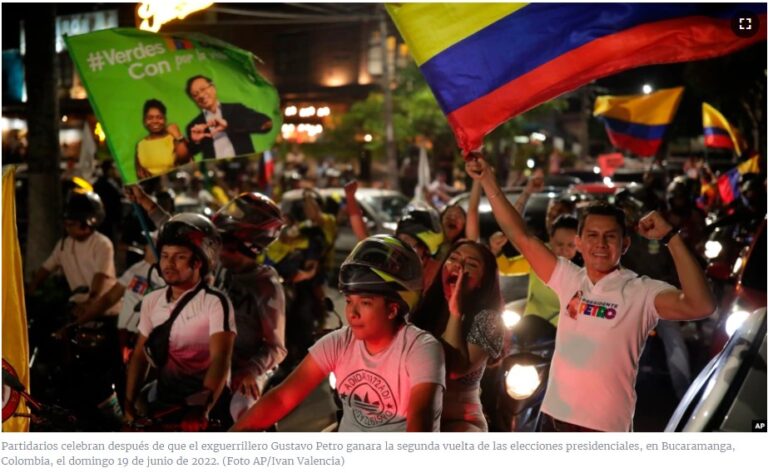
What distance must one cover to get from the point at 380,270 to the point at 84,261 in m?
3.88

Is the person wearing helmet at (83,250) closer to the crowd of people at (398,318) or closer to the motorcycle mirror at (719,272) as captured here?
the crowd of people at (398,318)

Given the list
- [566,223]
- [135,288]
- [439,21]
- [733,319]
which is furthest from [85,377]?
[733,319]

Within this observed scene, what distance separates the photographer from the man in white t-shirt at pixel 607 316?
3.83m

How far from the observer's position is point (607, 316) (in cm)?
394

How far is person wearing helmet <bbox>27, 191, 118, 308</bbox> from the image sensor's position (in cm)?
664

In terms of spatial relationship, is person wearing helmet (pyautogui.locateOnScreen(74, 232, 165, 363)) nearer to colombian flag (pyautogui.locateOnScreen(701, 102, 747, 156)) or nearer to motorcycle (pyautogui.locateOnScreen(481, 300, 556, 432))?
motorcycle (pyautogui.locateOnScreen(481, 300, 556, 432))

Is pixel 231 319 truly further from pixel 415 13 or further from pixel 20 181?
pixel 20 181

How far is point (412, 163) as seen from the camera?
29219 mm

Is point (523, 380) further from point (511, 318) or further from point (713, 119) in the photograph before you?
point (713, 119)

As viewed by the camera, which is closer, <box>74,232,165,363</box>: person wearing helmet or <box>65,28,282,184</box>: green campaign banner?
<box>74,232,165,363</box>: person wearing helmet

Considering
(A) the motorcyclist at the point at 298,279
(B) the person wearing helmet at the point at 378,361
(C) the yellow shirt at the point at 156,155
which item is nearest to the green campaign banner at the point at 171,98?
(C) the yellow shirt at the point at 156,155

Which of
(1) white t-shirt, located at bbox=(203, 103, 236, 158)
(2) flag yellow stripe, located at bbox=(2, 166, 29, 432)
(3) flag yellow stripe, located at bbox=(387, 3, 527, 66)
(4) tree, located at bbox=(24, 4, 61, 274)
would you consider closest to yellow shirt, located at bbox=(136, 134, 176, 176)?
(1) white t-shirt, located at bbox=(203, 103, 236, 158)

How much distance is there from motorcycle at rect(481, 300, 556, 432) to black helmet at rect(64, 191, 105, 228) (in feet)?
10.1

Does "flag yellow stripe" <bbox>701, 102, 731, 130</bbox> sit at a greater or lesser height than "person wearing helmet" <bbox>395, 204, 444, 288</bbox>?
greater
